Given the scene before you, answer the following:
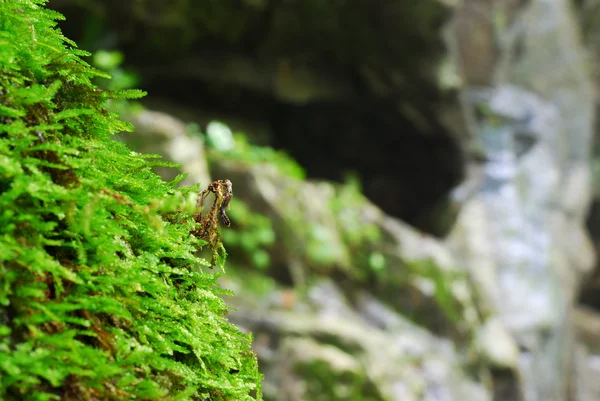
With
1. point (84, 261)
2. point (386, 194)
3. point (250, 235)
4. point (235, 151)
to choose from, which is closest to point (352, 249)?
point (250, 235)

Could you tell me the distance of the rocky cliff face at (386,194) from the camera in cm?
593

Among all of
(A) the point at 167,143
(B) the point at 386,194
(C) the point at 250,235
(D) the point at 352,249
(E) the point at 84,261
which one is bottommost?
(E) the point at 84,261

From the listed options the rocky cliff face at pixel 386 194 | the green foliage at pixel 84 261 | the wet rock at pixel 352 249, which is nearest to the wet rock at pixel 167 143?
the rocky cliff face at pixel 386 194

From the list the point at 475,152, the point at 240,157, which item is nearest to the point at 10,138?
the point at 240,157

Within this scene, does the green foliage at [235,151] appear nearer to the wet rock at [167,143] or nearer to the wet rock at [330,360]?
the wet rock at [167,143]

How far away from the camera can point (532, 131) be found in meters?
16.4

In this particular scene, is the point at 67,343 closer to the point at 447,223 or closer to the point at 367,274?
the point at 367,274

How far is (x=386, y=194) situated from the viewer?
11922 millimetres

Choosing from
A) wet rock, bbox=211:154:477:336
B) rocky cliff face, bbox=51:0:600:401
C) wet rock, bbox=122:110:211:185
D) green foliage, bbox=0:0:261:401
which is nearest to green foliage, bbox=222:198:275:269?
rocky cliff face, bbox=51:0:600:401

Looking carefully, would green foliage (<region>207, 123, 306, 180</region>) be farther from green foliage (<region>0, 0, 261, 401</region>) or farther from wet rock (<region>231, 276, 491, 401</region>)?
green foliage (<region>0, 0, 261, 401</region>)

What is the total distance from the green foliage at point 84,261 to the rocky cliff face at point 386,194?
14.2 feet

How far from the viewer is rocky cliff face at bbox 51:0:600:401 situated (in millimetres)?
5930

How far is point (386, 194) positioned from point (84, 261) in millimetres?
11354

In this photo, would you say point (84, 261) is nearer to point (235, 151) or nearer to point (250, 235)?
point (250, 235)
